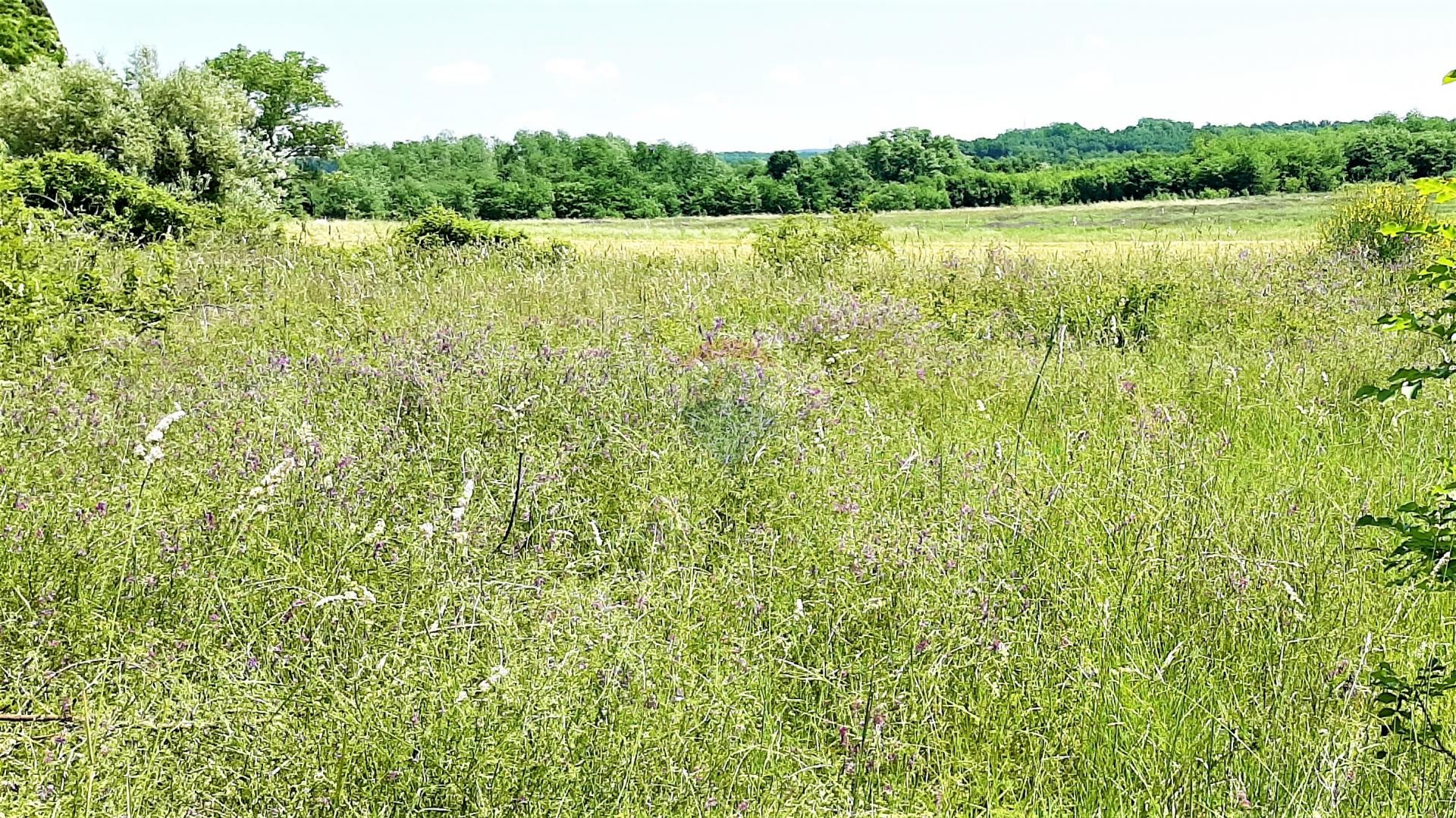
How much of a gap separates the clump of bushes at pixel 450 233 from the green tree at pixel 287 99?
1278 inches

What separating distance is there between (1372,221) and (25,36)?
38.4 m

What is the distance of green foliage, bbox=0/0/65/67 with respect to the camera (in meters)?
31.5

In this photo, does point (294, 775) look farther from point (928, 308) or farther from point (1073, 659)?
point (928, 308)

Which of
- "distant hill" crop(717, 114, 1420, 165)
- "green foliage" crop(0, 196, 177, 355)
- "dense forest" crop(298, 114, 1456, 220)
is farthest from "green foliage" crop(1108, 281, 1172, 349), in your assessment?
"distant hill" crop(717, 114, 1420, 165)

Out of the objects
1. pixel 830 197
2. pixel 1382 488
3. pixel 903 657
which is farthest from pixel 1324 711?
pixel 830 197

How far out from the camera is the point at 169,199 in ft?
36.4

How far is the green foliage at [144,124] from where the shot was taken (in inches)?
650

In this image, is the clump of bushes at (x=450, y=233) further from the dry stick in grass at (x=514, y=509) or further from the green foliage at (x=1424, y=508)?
the green foliage at (x=1424, y=508)

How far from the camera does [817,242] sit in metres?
10.5

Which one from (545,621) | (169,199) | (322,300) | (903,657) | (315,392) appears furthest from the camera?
(169,199)

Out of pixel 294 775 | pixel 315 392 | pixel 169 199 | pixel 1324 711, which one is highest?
pixel 169 199

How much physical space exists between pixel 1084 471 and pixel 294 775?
318 cm

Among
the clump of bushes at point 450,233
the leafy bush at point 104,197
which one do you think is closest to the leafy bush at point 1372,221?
the clump of bushes at point 450,233

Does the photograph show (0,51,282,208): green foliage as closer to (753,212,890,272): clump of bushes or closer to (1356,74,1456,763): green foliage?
(753,212,890,272): clump of bushes
